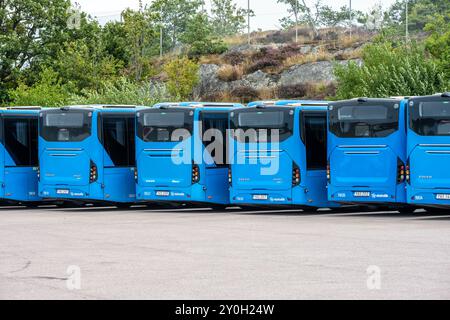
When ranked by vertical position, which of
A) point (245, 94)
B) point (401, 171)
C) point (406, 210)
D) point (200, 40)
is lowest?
point (406, 210)

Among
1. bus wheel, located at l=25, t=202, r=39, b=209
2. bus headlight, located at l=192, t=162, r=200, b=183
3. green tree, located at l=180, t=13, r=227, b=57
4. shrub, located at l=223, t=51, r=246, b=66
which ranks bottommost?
bus wheel, located at l=25, t=202, r=39, b=209

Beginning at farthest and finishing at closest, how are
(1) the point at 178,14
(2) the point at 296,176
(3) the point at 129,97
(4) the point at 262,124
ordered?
(1) the point at 178,14 < (3) the point at 129,97 < (4) the point at 262,124 < (2) the point at 296,176

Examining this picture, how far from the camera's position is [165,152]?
30984mm

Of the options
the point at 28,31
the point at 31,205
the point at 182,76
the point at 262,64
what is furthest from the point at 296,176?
the point at 28,31

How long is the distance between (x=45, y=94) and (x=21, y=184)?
83.0 ft

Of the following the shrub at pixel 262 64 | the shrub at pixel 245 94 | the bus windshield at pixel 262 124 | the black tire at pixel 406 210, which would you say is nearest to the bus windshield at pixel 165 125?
the bus windshield at pixel 262 124

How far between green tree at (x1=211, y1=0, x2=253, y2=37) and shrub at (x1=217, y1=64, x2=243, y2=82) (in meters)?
17.8

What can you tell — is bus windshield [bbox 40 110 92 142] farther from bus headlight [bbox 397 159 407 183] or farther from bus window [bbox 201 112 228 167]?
bus headlight [bbox 397 159 407 183]

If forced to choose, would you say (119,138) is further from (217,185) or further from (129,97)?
(129,97)

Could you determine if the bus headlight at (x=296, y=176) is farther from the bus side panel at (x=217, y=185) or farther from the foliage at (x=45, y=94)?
the foliage at (x=45, y=94)

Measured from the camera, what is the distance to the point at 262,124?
29.4 m

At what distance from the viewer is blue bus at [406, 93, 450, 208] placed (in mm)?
26427

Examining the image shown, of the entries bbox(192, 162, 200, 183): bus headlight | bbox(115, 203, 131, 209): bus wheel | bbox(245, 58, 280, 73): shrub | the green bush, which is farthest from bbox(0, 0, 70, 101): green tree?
bbox(192, 162, 200, 183): bus headlight

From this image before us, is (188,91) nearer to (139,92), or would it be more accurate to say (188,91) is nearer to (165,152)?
(139,92)
